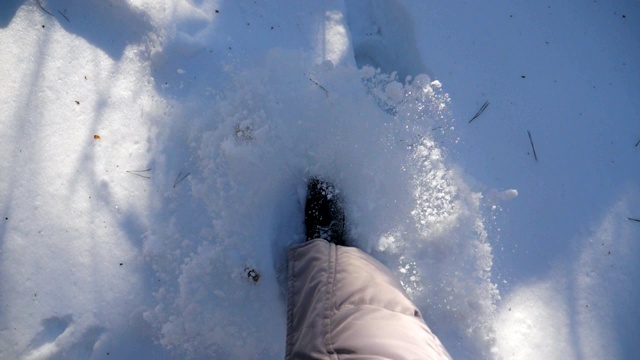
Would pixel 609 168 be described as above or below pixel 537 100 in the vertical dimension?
below

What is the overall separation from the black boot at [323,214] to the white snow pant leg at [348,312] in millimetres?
165

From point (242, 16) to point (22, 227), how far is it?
117 centimetres

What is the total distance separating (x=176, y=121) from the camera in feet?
5.13

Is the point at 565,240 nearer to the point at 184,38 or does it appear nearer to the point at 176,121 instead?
the point at 176,121

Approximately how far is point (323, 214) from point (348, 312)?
1.77 feet

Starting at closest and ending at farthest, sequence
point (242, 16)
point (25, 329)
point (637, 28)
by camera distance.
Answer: point (25, 329)
point (242, 16)
point (637, 28)

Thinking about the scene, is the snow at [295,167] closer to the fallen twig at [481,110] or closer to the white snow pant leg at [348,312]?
the fallen twig at [481,110]

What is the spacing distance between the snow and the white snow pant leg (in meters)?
0.22

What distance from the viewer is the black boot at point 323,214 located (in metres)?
1.61

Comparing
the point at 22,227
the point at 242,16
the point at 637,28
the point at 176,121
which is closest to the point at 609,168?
the point at 637,28

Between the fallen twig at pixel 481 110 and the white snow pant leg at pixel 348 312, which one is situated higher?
the fallen twig at pixel 481 110

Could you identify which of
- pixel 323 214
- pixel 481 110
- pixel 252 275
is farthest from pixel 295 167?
pixel 481 110

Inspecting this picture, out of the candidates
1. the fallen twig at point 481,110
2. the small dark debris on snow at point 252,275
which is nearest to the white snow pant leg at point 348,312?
the small dark debris on snow at point 252,275

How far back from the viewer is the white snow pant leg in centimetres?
105
